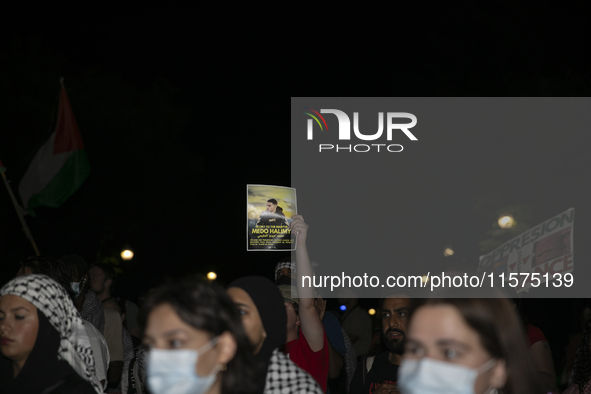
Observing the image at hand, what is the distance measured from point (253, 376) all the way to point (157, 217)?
24.2 meters

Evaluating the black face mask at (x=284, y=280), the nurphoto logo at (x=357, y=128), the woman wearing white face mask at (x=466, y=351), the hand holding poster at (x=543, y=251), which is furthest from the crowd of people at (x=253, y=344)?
the nurphoto logo at (x=357, y=128)

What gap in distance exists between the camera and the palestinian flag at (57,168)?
400 inches

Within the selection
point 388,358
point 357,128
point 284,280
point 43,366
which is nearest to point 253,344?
point 43,366

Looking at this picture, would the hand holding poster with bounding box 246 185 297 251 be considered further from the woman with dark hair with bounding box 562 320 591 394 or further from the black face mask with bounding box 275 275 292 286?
the woman with dark hair with bounding box 562 320 591 394

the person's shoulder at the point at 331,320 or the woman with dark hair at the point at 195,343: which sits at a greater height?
the woman with dark hair at the point at 195,343

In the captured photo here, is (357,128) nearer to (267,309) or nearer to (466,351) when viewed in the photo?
(267,309)

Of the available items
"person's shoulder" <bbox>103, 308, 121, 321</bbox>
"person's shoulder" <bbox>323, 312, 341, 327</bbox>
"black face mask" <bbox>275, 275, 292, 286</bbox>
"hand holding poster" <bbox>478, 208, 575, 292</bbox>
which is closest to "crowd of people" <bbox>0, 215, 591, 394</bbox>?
"black face mask" <bbox>275, 275, 292, 286</bbox>

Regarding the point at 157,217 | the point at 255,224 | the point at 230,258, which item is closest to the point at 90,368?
the point at 255,224

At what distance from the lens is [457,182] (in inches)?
287

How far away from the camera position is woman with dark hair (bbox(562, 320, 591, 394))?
403 cm

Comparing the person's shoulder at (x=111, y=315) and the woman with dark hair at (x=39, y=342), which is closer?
the woman with dark hair at (x=39, y=342)

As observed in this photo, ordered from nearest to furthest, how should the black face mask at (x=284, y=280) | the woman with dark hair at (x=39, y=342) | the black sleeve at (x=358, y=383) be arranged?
the woman with dark hair at (x=39, y=342) < the black sleeve at (x=358, y=383) < the black face mask at (x=284, y=280)

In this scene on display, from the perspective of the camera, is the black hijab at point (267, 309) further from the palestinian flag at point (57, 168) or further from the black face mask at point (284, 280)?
the palestinian flag at point (57, 168)

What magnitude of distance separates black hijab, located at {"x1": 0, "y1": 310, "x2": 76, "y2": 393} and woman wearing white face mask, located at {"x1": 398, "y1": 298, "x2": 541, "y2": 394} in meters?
2.06
